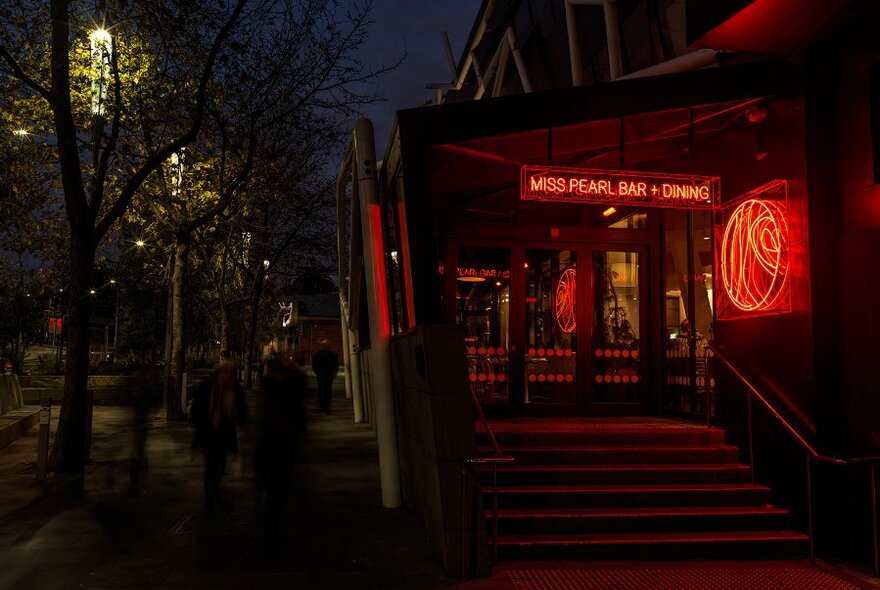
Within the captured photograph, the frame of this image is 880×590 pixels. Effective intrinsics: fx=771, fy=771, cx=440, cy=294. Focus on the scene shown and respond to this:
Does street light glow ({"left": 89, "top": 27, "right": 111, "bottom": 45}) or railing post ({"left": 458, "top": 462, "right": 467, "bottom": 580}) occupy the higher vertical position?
street light glow ({"left": 89, "top": 27, "right": 111, "bottom": 45})

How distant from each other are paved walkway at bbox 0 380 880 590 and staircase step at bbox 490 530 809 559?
6.3 inches

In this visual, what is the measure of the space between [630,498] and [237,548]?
12.9 feet

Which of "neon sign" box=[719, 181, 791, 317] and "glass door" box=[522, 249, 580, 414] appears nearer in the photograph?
"neon sign" box=[719, 181, 791, 317]

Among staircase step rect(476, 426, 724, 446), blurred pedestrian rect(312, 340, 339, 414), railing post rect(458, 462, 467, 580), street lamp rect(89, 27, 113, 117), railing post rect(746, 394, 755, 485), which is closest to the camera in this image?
railing post rect(458, 462, 467, 580)

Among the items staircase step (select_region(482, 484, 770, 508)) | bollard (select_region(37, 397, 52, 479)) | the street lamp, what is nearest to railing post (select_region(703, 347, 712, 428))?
staircase step (select_region(482, 484, 770, 508))

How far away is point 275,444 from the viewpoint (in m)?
7.67

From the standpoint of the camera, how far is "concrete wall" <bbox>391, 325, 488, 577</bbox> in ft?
21.8

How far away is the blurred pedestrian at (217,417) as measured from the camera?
340 inches

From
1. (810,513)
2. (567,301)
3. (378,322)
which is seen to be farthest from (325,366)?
(810,513)

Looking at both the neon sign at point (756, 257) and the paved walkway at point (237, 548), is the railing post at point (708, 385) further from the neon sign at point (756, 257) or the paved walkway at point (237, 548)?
the paved walkway at point (237, 548)

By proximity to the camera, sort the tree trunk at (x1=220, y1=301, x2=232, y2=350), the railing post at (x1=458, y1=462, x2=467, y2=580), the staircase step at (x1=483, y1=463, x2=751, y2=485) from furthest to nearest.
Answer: the tree trunk at (x1=220, y1=301, x2=232, y2=350) < the staircase step at (x1=483, y1=463, x2=751, y2=485) < the railing post at (x1=458, y1=462, x2=467, y2=580)

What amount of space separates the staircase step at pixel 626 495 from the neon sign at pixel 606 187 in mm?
3035

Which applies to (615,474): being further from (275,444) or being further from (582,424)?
(275,444)

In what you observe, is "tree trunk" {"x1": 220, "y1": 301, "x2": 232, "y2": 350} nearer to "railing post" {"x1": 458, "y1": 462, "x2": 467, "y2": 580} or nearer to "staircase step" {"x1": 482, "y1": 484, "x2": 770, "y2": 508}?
"staircase step" {"x1": 482, "y1": 484, "x2": 770, "y2": 508}
